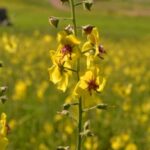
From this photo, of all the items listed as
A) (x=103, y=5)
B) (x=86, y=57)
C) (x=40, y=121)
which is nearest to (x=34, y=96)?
(x=40, y=121)

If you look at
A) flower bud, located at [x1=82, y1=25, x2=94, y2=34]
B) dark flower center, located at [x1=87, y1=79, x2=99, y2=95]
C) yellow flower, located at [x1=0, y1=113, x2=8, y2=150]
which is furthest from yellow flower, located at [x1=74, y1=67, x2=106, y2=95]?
yellow flower, located at [x1=0, y1=113, x2=8, y2=150]

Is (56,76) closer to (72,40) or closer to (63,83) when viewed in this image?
(63,83)

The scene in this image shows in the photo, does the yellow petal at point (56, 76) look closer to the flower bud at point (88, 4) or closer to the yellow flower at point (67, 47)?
the yellow flower at point (67, 47)

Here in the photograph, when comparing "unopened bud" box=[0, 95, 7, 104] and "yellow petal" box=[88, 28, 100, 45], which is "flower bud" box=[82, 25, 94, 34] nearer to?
"yellow petal" box=[88, 28, 100, 45]

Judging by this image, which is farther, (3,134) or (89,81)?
(89,81)

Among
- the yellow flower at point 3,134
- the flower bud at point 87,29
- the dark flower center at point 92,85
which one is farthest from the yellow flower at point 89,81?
the yellow flower at point 3,134

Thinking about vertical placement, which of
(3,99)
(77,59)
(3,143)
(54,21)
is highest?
(54,21)

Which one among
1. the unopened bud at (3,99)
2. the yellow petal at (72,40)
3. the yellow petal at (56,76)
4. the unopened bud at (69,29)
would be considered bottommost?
the unopened bud at (3,99)

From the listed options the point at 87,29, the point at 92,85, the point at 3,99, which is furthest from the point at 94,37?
the point at 3,99
